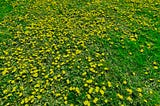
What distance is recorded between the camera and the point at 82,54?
6.24m

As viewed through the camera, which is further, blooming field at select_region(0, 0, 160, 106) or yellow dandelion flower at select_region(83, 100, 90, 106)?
blooming field at select_region(0, 0, 160, 106)

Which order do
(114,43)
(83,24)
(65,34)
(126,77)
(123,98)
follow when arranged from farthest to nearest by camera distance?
(83,24) < (65,34) < (114,43) < (126,77) < (123,98)

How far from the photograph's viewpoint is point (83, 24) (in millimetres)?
7734

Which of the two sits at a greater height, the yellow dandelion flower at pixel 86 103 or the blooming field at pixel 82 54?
the blooming field at pixel 82 54

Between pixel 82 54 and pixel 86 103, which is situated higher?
pixel 82 54

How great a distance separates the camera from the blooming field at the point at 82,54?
5.03 metres

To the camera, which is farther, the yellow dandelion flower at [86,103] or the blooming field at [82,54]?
the blooming field at [82,54]

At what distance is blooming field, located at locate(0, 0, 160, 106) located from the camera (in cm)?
503

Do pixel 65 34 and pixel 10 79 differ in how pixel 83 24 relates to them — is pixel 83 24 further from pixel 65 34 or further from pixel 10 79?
pixel 10 79

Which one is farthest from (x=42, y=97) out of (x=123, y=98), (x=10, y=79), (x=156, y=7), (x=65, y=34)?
(x=156, y=7)

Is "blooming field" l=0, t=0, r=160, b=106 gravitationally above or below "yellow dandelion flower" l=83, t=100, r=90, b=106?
above

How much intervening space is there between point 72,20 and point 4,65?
2.89m

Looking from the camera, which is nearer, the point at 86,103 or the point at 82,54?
the point at 86,103

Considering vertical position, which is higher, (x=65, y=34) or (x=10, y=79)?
(x=65, y=34)
